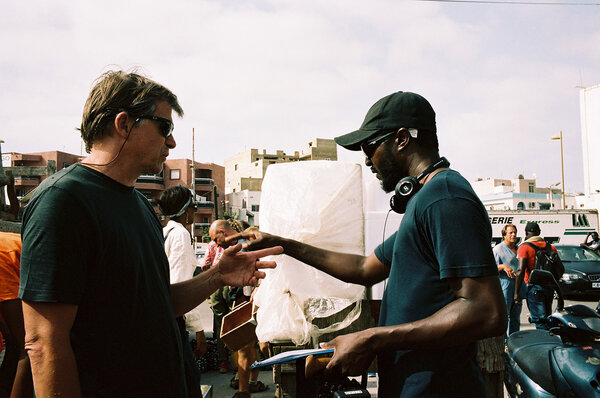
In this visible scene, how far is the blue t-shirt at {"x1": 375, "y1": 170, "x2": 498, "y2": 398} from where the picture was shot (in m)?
1.57

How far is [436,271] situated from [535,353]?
2240 millimetres

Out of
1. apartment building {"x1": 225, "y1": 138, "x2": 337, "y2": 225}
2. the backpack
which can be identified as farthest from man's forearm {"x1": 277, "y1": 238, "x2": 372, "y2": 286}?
apartment building {"x1": 225, "y1": 138, "x2": 337, "y2": 225}

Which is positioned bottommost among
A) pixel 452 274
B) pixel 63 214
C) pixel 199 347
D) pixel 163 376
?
pixel 199 347

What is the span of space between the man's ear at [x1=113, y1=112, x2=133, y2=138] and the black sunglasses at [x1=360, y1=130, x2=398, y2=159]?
1008mm

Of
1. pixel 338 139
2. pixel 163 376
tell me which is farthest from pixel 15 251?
pixel 338 139

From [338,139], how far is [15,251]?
9.18ft

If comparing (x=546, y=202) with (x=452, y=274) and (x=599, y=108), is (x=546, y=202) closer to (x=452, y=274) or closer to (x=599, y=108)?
(x=599, y=108)

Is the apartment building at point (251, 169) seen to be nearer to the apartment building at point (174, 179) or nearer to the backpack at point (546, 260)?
the apartment building at point (174, 179)

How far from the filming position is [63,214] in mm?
1438

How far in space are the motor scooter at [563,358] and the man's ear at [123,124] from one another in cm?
282

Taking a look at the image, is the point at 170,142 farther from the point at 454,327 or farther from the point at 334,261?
the point at 454,327

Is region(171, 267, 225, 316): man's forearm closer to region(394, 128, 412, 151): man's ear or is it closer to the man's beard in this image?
the man's beard

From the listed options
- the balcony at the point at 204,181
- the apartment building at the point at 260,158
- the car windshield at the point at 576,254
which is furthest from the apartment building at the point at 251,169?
the car windshield at the point at 576,254

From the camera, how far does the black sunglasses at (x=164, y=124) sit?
1.84 metres
